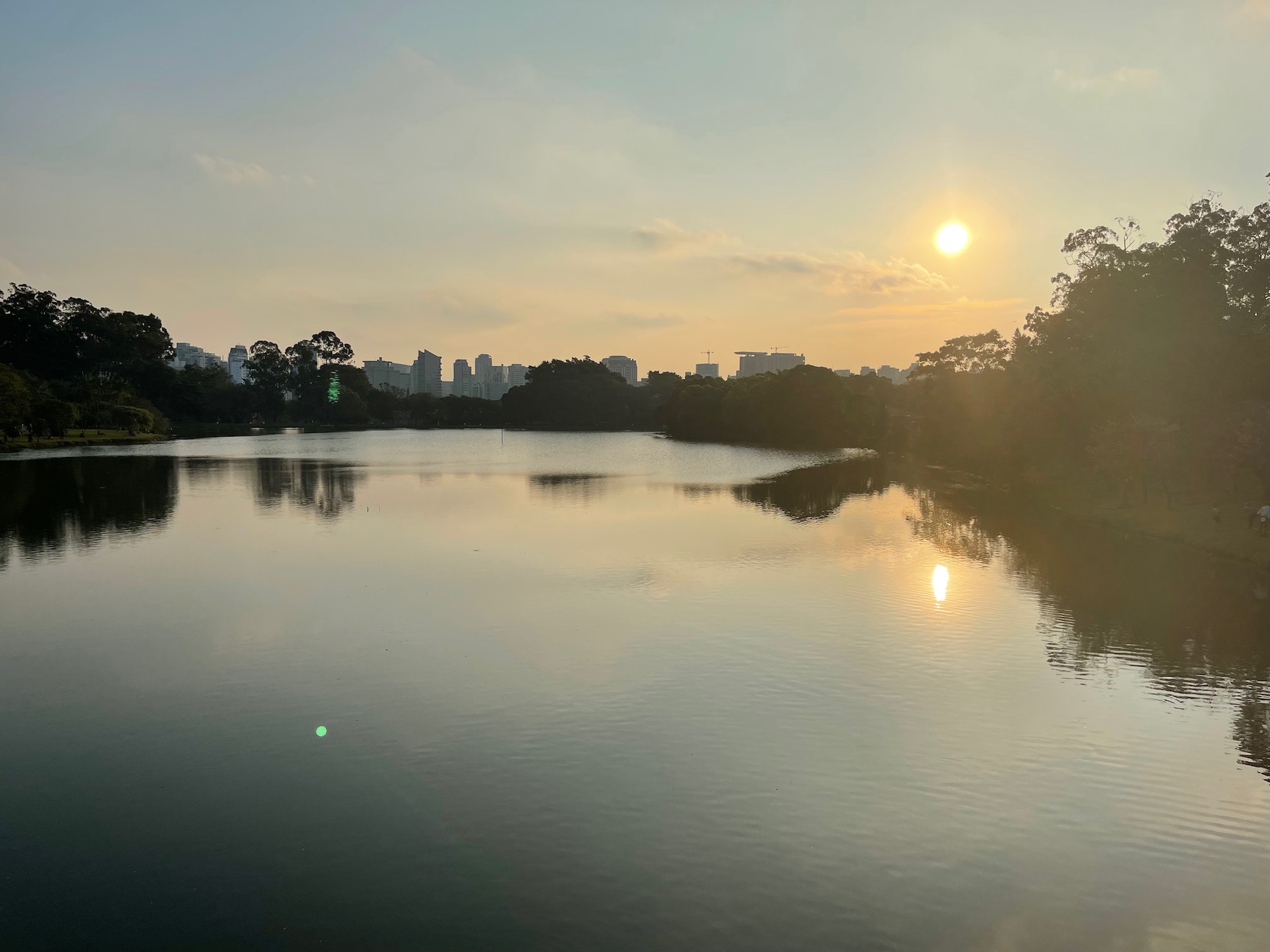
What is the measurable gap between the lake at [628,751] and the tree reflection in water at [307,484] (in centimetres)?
1480

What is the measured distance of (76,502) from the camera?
46.2 meters

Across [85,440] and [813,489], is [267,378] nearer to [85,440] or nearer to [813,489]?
[85,440]

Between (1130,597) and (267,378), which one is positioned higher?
(267,378)

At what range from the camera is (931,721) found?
16.0 meters

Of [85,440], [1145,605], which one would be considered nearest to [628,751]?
[1145,605]

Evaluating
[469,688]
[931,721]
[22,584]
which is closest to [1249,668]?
[931,721]

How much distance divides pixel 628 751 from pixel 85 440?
355 ft

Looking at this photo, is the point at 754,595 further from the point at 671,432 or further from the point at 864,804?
the point at 671,432

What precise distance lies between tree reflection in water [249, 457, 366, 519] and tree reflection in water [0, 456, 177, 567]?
531 cm

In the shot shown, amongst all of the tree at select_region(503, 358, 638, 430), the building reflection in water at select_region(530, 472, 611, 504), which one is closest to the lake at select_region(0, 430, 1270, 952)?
the building reflection in water at select_region(530, 472, 611, 504)

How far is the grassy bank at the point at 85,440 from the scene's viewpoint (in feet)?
289

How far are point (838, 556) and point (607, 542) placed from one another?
916cm

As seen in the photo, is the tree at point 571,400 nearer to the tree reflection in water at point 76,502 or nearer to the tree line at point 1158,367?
the tree reflection in water at point 76,502

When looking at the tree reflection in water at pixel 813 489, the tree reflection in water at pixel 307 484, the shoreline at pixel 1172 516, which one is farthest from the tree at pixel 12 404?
the shoreline at pixel 1172 516
